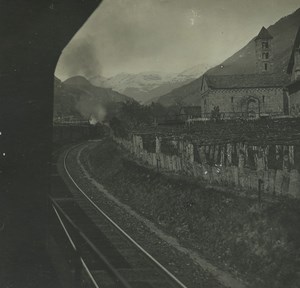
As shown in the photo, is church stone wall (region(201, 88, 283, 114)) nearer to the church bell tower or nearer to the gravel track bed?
the church bell tower

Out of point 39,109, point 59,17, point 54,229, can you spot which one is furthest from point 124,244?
point 59,17

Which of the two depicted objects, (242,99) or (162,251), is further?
(242,99)

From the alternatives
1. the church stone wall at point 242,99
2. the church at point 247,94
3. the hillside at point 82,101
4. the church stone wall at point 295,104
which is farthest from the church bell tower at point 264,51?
the church stone wall at point 295,104

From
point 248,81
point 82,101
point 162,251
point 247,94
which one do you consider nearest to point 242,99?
point 247,94

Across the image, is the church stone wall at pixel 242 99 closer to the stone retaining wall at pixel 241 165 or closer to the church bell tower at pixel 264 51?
the church bell tower at pixel 264 51

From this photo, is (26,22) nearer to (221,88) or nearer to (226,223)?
(226,223)

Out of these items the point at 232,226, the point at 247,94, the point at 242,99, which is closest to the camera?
the point at 232,226

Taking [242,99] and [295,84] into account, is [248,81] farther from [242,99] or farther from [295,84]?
[295,84]
